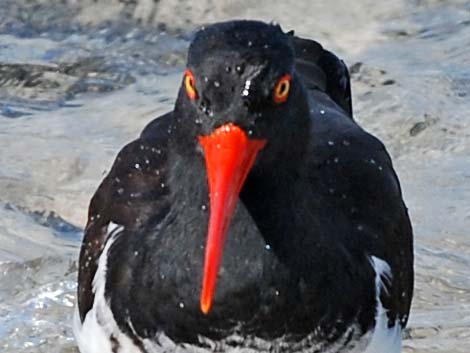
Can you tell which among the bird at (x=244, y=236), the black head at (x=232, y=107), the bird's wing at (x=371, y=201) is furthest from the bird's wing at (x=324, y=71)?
the black head at (x=232, y=107)

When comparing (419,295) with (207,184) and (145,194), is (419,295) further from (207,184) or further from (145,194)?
(207,184)

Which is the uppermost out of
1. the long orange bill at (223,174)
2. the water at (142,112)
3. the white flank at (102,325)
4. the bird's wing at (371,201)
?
the long orange bill at (223,174)

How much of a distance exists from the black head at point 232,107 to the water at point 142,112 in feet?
6.66

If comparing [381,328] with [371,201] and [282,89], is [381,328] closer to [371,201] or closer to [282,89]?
[371,201]

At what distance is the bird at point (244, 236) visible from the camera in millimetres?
4637

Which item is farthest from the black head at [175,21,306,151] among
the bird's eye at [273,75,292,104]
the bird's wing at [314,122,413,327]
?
the bird's wing at [314,122,413,327]

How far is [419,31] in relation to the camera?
375 inches

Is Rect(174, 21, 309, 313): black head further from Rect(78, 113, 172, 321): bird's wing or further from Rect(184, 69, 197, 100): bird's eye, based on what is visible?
Rect(78, 113, 172, 321): bird's wing

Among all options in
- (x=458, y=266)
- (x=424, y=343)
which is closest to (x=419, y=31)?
(x=458, y=266)

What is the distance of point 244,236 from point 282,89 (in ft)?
1.65

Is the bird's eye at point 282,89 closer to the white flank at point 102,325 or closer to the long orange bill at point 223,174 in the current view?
the long orange bill at point 223,174

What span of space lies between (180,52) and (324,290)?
4491mm

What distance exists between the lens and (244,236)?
16.3ft

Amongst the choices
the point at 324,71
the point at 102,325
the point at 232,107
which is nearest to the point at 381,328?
the point at 102,325
